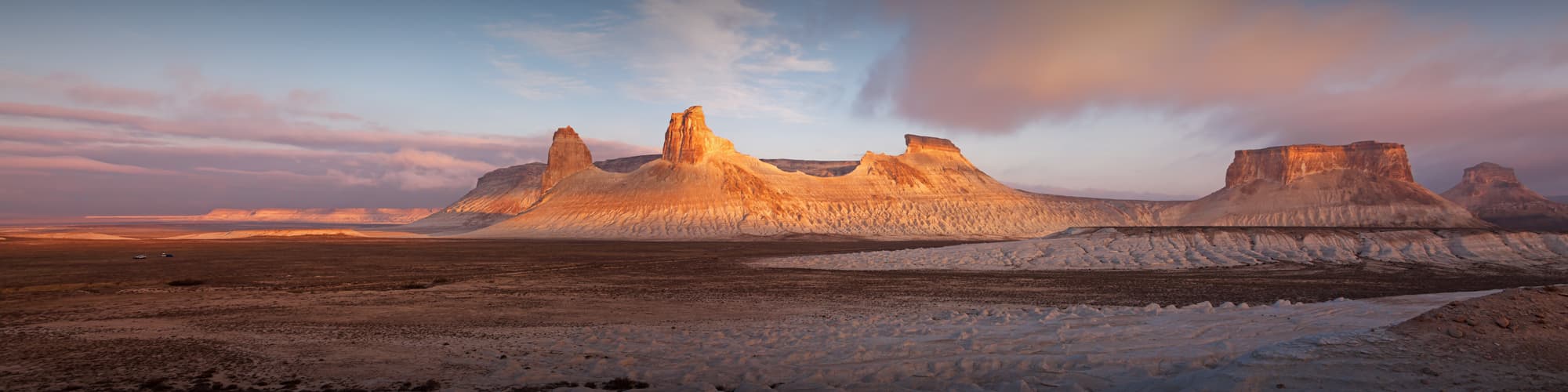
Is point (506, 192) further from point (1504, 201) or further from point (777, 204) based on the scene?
point (1504, 201)

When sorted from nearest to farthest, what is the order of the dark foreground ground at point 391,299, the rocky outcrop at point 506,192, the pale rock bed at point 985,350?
the pale rock bed at point 985,350 < the dark foreground ground at point 391,299 < the rocky outcrop at point 506,192

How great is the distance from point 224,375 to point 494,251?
39196 mm

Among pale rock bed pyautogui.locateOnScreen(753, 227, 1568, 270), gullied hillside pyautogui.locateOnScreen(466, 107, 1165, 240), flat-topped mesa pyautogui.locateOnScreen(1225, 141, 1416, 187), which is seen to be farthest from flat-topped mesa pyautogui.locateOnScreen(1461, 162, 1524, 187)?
pale rock bed pyautogui.locateOnScreen(753, 227, 1568, 270)

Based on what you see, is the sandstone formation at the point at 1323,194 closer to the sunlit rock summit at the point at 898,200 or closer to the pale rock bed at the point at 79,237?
the sunlit rock summit at the point at 898,200

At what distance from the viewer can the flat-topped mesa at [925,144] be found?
12812cm

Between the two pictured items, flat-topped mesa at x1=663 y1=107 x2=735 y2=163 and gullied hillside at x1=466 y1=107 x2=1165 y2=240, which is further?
flat-topped mesa at x1=663 y1=107 x2=735 y2=163

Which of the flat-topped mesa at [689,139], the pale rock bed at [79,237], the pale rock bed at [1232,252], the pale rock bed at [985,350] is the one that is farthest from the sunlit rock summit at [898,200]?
the pale rock bed at [985,350]

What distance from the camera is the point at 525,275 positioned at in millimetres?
26172

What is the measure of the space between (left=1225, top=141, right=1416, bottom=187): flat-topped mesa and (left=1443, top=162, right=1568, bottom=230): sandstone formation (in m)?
16.2

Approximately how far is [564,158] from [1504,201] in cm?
17224

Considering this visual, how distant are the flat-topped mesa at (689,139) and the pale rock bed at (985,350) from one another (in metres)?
94.8

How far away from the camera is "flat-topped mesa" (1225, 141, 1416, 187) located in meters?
119

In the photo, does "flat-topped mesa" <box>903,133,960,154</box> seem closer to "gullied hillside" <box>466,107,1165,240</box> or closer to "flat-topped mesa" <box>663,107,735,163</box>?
"gullied hillside" <box>466,107,1165,240</box>

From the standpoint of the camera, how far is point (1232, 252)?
109 feet
